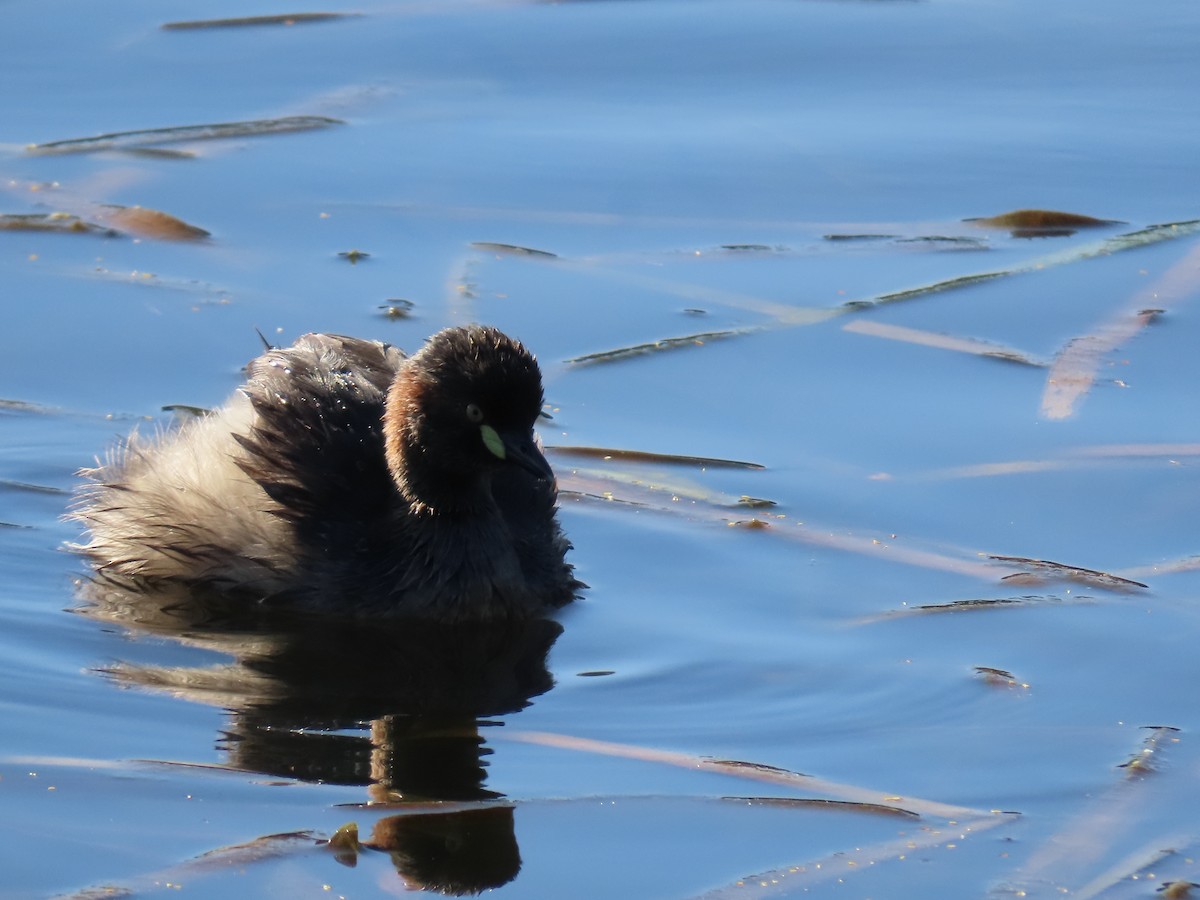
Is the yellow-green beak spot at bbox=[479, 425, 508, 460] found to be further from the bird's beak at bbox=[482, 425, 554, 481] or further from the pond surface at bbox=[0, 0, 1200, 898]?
the pond surface at bbox=[0, 0, 1200, 898]

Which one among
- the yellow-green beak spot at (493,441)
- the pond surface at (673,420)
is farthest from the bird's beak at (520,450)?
the pond surface at (673,420)

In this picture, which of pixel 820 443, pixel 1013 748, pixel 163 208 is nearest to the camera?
pixel 1013 748

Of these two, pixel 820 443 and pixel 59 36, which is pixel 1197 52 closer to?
pixel 820 443

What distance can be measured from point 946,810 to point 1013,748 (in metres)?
0.44

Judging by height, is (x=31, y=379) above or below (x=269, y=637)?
above

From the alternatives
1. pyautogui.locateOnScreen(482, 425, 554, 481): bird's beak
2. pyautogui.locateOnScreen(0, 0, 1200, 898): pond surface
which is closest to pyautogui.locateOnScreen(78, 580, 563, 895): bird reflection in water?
pyautogui.locateOnScreen(0, 0, 1200, 898): pond surface

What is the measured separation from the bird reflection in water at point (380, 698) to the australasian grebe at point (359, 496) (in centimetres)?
10

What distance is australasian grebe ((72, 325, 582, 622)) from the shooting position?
662cm

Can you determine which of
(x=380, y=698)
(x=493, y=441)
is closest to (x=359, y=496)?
(x=493, y=441)

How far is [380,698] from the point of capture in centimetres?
588

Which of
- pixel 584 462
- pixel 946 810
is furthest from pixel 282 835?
pixel 584 462

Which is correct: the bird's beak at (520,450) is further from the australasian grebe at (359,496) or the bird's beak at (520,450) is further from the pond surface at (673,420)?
the pond surface at (673,420)

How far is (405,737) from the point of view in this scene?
5.59 m

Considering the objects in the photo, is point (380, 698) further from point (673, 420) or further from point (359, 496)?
point (673, 420)
